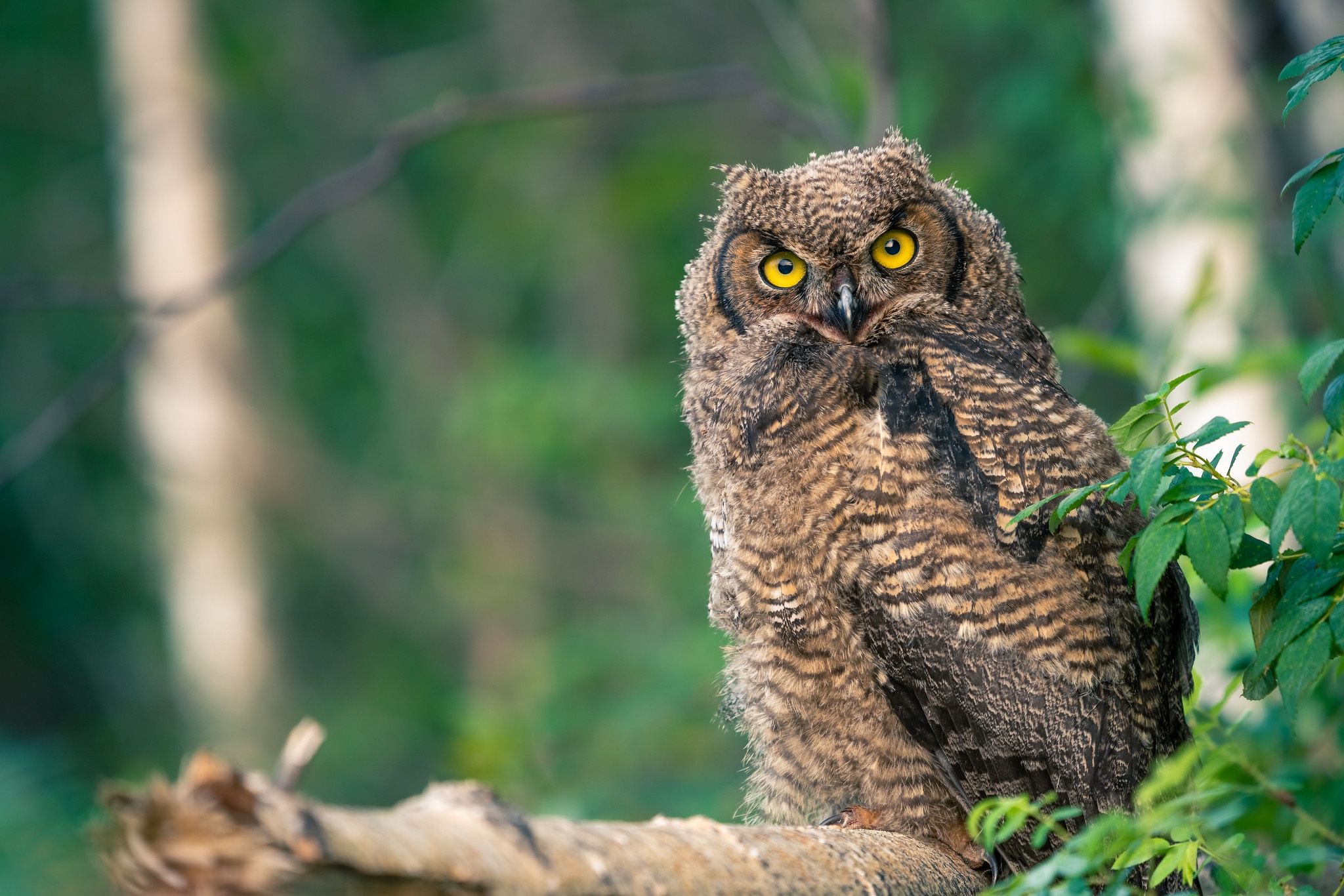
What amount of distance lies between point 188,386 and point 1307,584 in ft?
31.3

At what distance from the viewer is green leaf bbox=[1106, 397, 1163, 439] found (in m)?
1.68

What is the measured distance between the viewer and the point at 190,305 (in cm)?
373

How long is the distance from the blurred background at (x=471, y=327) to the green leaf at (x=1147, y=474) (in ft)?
3.01

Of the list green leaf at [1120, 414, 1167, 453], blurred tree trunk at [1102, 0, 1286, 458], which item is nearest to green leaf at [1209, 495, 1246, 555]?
green leaf at [1120, 414, 1167, 453]

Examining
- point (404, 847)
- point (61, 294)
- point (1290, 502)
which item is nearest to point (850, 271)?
point (1290, 502)

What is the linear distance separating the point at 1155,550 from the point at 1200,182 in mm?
3700

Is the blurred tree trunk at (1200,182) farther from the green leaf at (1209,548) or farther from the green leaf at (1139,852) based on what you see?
the green leaf at (1139,852)

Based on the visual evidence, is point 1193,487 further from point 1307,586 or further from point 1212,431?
point 1307,586

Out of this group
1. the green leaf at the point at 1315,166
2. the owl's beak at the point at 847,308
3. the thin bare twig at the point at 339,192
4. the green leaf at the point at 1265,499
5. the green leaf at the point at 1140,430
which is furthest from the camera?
the thin bare twig at the point at 339,192

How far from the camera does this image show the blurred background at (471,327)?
15.1ft

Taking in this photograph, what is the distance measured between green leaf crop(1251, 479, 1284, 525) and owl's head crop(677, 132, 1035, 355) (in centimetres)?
124

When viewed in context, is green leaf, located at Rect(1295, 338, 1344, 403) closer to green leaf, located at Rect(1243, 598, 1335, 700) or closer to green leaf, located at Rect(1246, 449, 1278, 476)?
green leaf, located at Rect(1246, 449, 1278, 476)

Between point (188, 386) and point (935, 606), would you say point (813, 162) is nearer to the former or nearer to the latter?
point (935, 606)

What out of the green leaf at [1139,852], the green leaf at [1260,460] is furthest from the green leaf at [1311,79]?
the green leaf at [1139,852]
